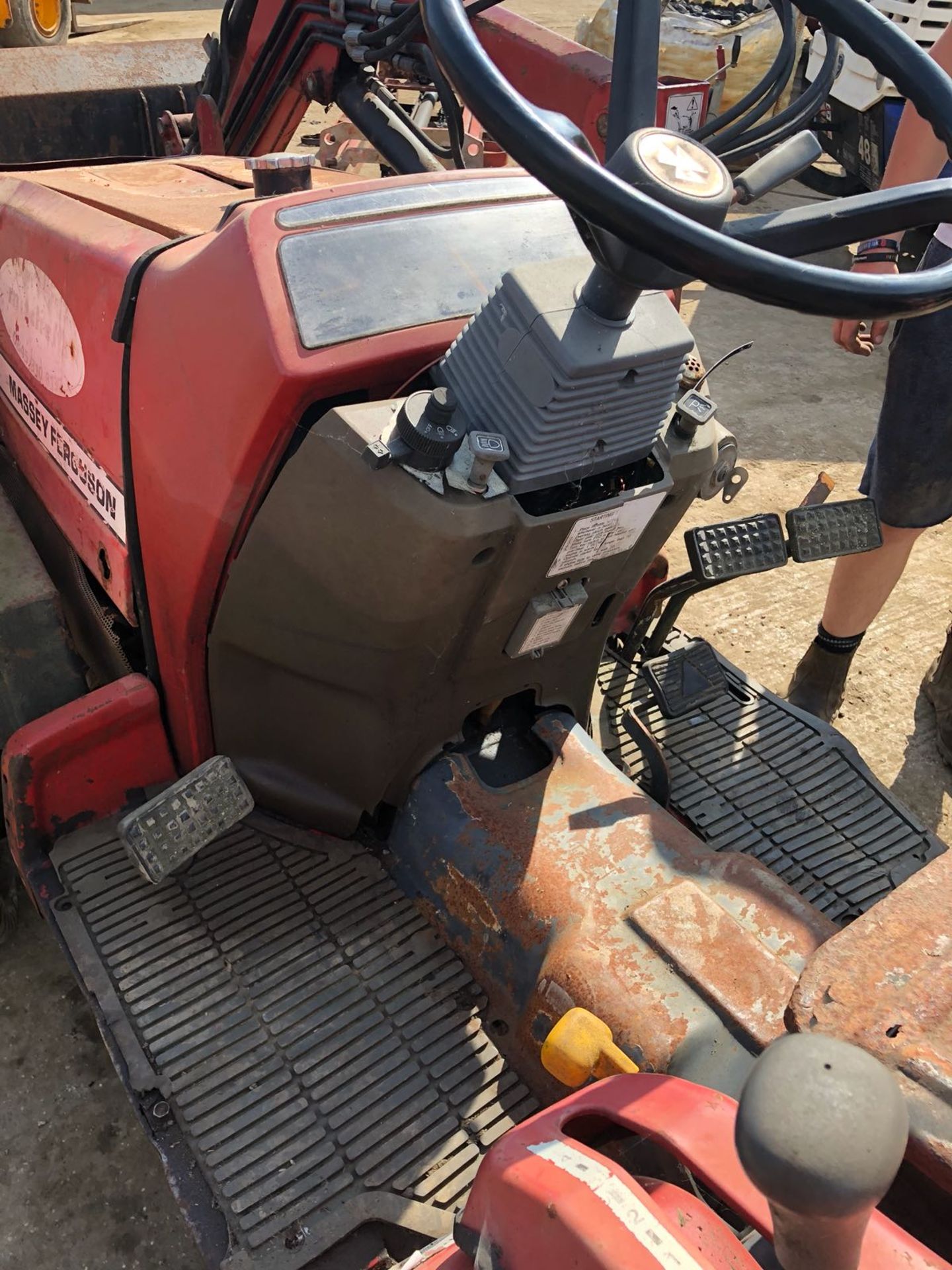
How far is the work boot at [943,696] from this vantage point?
8.85ft

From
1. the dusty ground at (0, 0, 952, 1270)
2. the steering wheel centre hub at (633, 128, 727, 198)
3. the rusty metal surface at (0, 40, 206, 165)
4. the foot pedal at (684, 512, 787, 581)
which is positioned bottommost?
the dusty ground at (0, 0, 952, 1270)

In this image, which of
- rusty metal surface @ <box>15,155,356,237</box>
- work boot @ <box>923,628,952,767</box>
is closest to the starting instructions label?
rusty metal surface @ <box>15,155,356,237</box>

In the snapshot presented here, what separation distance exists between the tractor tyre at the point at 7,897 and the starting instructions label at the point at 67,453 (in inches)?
28.4

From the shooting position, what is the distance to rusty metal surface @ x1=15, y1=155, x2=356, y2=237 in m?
1.84

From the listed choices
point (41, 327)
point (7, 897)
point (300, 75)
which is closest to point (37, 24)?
point (300, 75)

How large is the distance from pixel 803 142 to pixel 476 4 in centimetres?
83

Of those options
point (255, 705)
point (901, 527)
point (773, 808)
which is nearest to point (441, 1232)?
point (255, 705)

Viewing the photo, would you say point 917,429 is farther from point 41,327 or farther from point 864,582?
point 41,327

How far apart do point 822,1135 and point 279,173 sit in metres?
1.59

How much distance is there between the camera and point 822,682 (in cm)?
270

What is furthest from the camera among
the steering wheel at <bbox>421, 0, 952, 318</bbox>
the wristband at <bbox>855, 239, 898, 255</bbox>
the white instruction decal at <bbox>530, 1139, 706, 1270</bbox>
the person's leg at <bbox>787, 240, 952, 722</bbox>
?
the person's leg at <bbox>787, 240, 952, 722</bbox>

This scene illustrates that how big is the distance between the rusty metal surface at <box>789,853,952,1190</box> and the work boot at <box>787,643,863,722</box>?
167 centimetres

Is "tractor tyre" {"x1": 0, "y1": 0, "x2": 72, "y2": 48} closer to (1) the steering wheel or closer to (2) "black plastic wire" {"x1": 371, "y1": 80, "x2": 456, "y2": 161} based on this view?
(2) "black plastic wire" {"x1": 371, "y1": 80, "x2": 456, "y2": 161}

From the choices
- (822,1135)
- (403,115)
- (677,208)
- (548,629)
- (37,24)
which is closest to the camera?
(822,1135)
